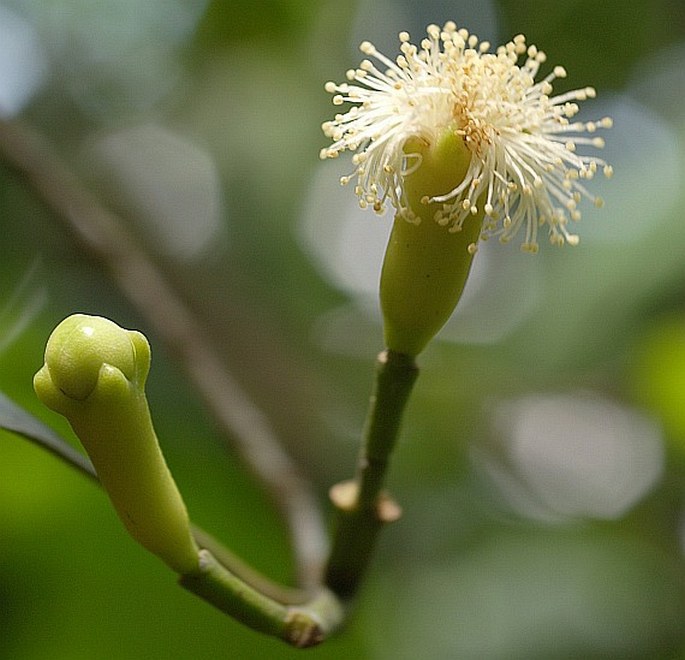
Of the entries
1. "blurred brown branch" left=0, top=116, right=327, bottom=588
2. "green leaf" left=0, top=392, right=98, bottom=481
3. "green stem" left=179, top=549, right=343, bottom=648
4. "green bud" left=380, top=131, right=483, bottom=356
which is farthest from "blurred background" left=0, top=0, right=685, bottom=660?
"green bud" left=380, top=131, right=483, bottom=356

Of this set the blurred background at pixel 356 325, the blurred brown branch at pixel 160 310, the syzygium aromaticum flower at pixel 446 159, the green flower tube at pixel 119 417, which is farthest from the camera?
the blurred background at pixel 356 325

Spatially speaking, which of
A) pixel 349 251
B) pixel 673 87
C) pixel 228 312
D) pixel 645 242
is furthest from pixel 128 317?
pixel 673 87

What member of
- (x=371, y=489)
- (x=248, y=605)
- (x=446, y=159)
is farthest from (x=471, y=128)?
(x=248, y=605)

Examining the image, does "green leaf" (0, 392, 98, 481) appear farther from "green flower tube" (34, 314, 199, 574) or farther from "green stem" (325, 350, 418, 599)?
"green stem" (325, 350, 418, 599)

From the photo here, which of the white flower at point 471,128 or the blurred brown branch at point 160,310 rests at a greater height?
the white flower at point 471,128

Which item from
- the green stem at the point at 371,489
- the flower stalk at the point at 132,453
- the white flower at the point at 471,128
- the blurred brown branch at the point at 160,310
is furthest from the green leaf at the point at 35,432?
the blurred brown branch at the point at 160,310

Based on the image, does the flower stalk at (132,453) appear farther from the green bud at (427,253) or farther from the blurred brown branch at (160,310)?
the blurred brown branch at (160,310)

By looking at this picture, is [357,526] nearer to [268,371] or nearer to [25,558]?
[25,558]

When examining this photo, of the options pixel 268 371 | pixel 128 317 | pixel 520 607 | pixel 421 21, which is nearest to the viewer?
pixel 128 317
